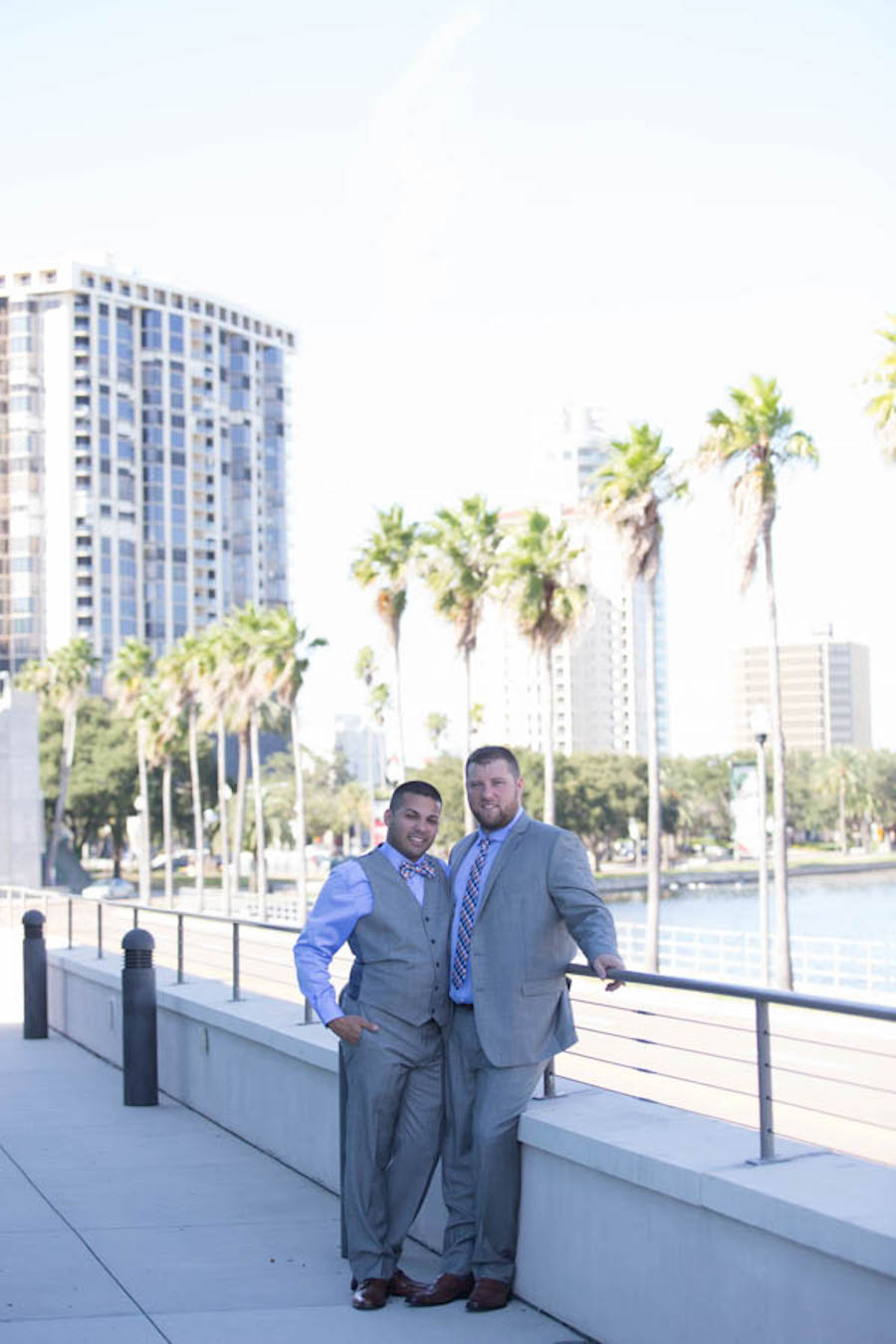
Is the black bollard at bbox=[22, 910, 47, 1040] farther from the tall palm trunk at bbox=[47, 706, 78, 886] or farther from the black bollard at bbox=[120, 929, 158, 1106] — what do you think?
the tall palm trunk at bbox=[47, 706, 78, 886]

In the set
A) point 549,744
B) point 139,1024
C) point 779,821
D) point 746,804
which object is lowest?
point 139,1024

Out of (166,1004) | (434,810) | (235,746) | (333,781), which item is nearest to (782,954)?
(166,1004)

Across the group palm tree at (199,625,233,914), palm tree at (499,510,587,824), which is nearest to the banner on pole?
palm tree at (499,510,587,824)

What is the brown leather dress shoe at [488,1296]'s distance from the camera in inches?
233

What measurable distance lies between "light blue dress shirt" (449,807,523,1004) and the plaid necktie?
14 mm

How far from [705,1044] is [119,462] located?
153767mm

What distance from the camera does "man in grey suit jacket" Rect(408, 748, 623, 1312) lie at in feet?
18.8

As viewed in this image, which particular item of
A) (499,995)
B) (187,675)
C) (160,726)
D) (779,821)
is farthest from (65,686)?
(499,995)

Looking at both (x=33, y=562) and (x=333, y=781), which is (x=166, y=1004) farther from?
(x=333, y=781)

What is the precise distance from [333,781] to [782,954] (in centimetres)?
14826

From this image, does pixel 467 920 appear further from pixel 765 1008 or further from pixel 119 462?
pixel 119 462

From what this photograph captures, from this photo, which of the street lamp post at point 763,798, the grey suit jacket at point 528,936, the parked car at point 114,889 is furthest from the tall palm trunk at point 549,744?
the parked car at point 114,889

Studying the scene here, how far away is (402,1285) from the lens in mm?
6090

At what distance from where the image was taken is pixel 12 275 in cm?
16738
